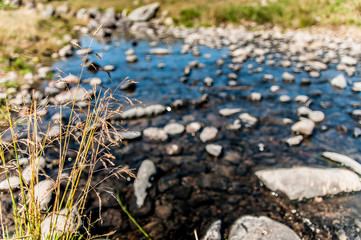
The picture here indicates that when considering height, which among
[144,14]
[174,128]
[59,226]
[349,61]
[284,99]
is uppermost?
[144,14]

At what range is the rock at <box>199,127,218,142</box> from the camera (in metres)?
3.41

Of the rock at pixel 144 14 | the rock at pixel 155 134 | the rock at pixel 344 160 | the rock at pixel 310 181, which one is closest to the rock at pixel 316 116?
the rock at pixel 344 160

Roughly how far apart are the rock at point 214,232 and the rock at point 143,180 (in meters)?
0.76

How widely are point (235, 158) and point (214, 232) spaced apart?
120cm

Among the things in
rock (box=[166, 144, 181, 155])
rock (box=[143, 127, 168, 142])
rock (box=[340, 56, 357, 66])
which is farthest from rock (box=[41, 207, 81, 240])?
rock (box=[340, 56, 357, 66])

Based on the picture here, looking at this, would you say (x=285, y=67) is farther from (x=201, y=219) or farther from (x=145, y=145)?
(x=201, y=219)

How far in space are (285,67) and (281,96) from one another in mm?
2099

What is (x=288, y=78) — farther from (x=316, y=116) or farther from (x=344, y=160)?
(x=344, y=160)

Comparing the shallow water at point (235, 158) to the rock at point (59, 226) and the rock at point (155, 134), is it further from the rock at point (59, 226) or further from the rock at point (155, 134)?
the rock at point (59, 226)

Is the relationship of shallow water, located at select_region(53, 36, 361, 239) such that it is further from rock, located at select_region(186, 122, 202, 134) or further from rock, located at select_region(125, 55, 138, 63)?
rock, located at select_region(125, 55, 138, 63)

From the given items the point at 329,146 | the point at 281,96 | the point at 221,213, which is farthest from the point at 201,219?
the point at 281,96

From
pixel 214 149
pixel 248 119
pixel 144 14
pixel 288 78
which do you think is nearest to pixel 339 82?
pixel 288 78

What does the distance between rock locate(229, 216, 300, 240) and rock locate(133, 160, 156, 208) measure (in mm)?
1002

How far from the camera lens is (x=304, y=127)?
3.45m
